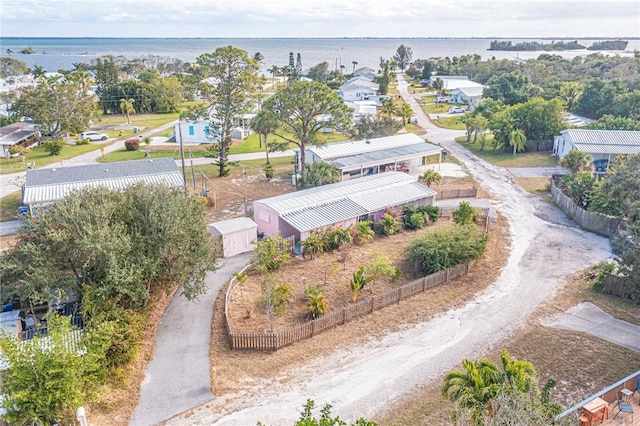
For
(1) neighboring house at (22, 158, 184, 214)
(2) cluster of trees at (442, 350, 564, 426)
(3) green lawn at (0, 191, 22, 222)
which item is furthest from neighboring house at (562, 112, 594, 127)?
(3) green lawn at (0, 191, 22, 222)

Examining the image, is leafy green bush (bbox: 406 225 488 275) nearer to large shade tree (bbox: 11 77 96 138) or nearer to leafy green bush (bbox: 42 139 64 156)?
leafy green bush (bbox: 42 139 64 156)

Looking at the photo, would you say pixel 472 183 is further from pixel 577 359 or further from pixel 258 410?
pixel 258 410

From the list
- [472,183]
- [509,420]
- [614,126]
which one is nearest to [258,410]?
[509,420]

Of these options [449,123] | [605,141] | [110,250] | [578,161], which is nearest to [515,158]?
[605,141]

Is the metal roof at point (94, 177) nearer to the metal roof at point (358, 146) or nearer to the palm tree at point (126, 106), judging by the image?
the metal roof at point (358, 146)

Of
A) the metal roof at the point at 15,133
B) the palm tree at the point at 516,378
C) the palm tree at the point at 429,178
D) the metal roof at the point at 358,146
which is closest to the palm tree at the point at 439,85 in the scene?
the metal roof at the point at 358,146
